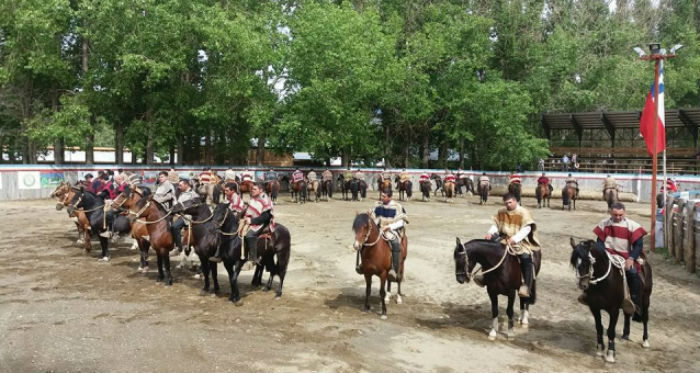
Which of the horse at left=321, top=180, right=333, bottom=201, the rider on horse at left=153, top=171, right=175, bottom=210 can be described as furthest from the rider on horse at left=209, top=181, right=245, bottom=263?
the horse at left=321, top=180, right=333, bottom=201

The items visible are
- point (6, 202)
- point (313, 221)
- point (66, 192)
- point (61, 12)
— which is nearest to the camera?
point (66, 192)

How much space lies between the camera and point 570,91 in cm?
4488

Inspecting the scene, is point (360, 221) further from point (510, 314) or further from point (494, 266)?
point (510, 314)

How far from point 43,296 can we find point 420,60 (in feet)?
117

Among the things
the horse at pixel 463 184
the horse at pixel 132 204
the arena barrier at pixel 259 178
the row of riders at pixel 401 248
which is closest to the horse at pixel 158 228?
the row of riders at pixel 401 248

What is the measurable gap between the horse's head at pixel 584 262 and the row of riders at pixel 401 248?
0.05ft

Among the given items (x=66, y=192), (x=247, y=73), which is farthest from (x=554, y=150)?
(x=66, y=192)

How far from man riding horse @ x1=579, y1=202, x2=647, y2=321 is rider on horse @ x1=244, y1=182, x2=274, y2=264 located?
5982mm

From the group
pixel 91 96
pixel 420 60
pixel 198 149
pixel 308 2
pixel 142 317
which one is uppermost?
pixel 308 2

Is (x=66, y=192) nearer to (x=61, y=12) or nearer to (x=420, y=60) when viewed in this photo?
(x=61, y=12)

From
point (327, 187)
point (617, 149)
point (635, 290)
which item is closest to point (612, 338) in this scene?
point (635, 290)

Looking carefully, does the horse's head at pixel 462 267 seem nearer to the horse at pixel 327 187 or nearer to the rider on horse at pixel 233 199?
the rider on horse at pixel 233 199

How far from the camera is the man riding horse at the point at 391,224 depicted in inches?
381

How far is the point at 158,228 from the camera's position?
A: 38.0 feet
